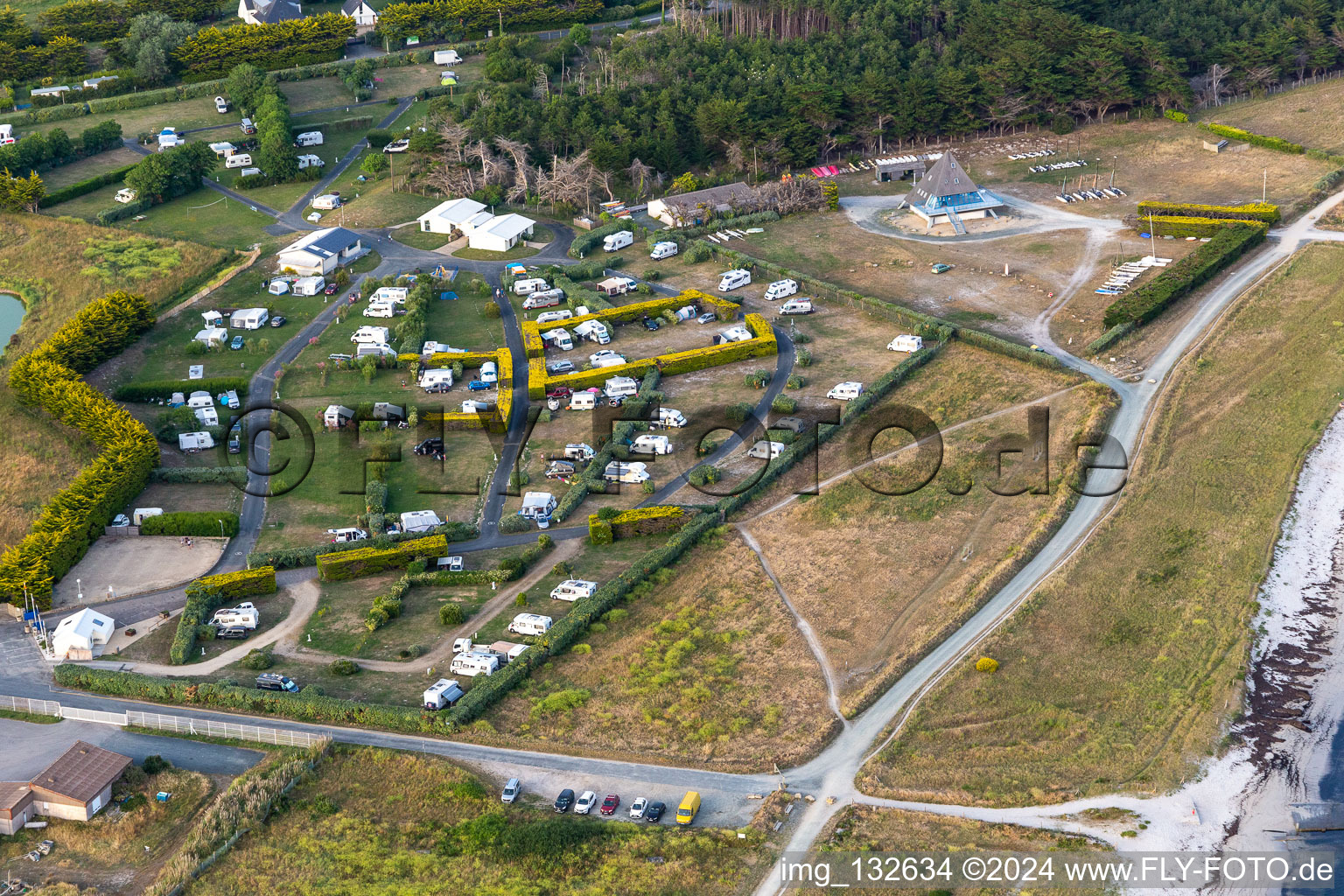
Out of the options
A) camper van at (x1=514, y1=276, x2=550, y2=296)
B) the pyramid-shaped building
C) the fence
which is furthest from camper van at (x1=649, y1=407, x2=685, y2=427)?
the pyramid-shaped building

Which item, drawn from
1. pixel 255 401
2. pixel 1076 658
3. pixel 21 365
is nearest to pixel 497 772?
pixel 1076 658

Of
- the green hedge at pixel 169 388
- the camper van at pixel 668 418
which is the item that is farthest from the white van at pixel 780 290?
the green hedge at pixel 169 388

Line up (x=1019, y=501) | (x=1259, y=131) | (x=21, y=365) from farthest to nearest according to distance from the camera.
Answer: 1. (x=1259, y=131)
2. (x=21, y=365)
3. (x=1019, y=501)

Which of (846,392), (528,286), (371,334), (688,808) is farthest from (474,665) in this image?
(528,286)

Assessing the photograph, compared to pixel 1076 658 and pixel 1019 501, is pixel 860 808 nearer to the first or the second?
pixel 1076 658

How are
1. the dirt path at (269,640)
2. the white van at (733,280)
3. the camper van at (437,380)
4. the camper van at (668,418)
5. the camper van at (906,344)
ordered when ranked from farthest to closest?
the white van at (733,280) < the camper van at (906,344) < the camper van at (437,380) < the camper van at (668,418) < the dirt path at (269,640)

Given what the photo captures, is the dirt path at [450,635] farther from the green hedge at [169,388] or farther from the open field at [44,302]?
the green hedge at [169,388]
